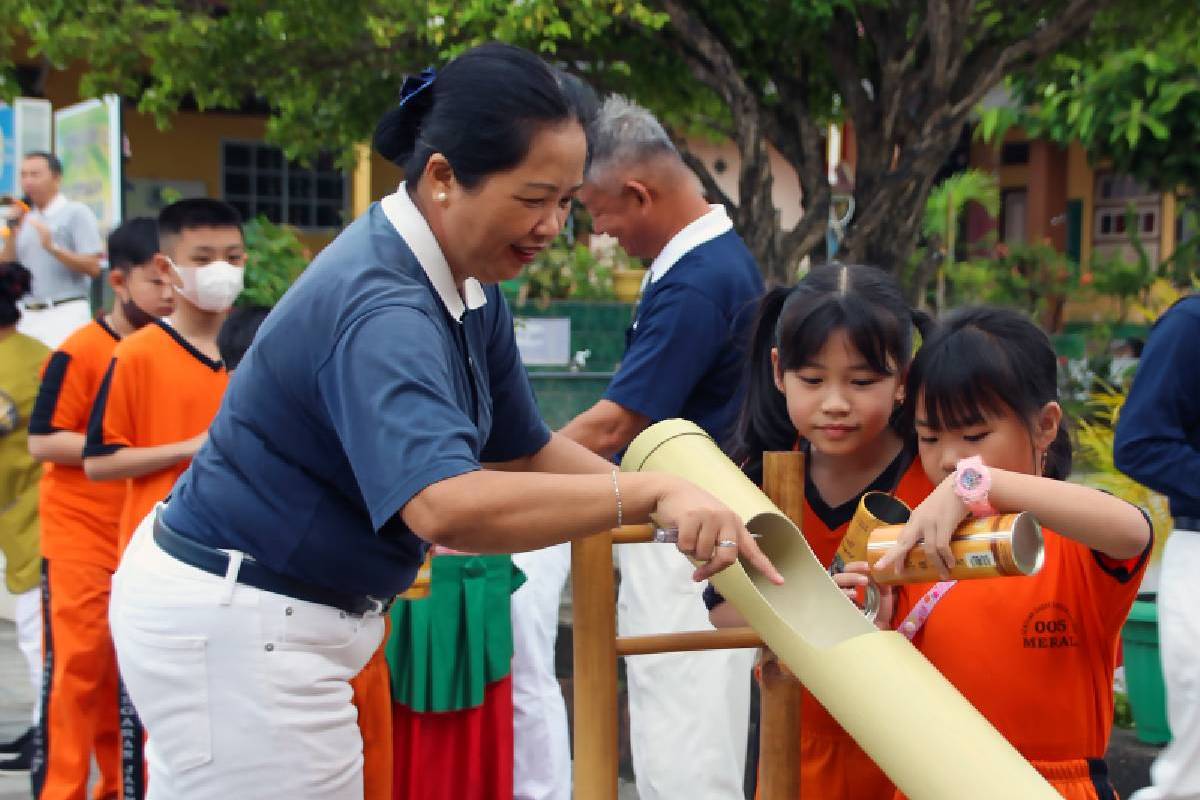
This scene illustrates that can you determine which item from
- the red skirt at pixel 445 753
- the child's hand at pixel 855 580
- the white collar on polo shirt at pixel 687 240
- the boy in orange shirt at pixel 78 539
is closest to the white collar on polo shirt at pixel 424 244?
the child's hand at pixel 855 580

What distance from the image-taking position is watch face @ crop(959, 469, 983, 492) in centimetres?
194

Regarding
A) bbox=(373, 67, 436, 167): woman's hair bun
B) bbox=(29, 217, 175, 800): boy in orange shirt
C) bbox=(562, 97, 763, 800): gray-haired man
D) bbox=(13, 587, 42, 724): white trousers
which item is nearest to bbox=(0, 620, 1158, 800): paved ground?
bbox=(13, 587, 42, 724): white trousers

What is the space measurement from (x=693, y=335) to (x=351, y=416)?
1.76 meters

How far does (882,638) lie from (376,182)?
590 inches

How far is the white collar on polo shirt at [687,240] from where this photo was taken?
12.4 ft

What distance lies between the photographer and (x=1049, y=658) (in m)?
2.28

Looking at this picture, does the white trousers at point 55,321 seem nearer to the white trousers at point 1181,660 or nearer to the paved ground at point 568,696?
the paved ground at point 568,696

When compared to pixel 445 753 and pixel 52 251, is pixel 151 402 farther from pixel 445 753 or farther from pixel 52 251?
pixel 52 251

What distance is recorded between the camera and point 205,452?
2.40m

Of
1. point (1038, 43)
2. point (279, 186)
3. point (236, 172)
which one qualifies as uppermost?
point (1038, 43)

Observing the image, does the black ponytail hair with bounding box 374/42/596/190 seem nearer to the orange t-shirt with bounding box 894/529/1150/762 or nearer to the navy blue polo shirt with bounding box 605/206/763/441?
the orange t-shirt with bounding box 894/529/1150/762

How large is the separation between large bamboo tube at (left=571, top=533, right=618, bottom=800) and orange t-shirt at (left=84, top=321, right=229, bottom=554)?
1972 mm

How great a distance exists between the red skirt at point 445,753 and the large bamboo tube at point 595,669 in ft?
5.94

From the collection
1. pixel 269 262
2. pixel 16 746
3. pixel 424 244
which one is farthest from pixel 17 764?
pixel 269 262
